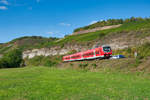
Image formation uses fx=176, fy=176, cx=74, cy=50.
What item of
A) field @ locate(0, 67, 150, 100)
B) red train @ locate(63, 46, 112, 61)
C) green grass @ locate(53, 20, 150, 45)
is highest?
green grass @ locate(53, 20, 150, 45)

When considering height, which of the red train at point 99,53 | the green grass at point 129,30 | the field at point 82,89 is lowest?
the field at point 82,89

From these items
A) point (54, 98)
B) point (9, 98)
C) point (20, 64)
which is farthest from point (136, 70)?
point (20, 64)

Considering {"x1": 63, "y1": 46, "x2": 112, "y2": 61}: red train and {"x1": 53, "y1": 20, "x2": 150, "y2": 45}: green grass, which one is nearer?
{"x1": 63, "y1": 46, "x2": 112, "y2": 61}: red train

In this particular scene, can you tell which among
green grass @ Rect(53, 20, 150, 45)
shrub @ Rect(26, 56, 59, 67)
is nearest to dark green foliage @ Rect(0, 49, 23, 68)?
shrub @ Rect(26, 56, 59, 67)

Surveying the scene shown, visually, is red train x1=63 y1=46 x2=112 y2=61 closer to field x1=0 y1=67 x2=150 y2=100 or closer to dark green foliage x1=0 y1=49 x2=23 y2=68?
field x1=0 y1=67 x2=150 y2=100

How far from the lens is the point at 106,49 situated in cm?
3697

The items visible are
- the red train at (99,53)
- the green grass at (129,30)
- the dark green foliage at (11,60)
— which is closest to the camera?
the red train at (99,53)

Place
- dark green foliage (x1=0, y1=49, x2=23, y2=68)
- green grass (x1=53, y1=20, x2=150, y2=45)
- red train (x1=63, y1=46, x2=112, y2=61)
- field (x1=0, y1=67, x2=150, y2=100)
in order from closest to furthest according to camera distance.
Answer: field (x1=0, y1=67, x2=150, y2=100)
red train (x1=63, y1=46, x2=112, y2=61)
green grass (x1=53, y1=20, x2=150, y2=45)
dark green foliage (x1=0, y1=49, x2=23, y2=68)

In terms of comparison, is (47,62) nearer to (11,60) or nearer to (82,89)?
(11,60)

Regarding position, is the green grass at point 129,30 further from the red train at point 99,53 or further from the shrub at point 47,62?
the red train at point 99,53

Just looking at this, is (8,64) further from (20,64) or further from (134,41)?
(134,41)

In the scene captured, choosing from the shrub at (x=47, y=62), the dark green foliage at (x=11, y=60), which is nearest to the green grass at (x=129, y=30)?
Result: the shrub at (x=47, y=62)

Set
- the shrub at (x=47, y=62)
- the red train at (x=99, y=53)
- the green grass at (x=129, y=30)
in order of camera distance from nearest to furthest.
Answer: the red train at (x=99, y=53), the green grass at (x=129, y=30), the shrub at (x=47, y=62)

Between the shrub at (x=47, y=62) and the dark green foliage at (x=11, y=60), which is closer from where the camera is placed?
the shrub at (x=47, y=62)
